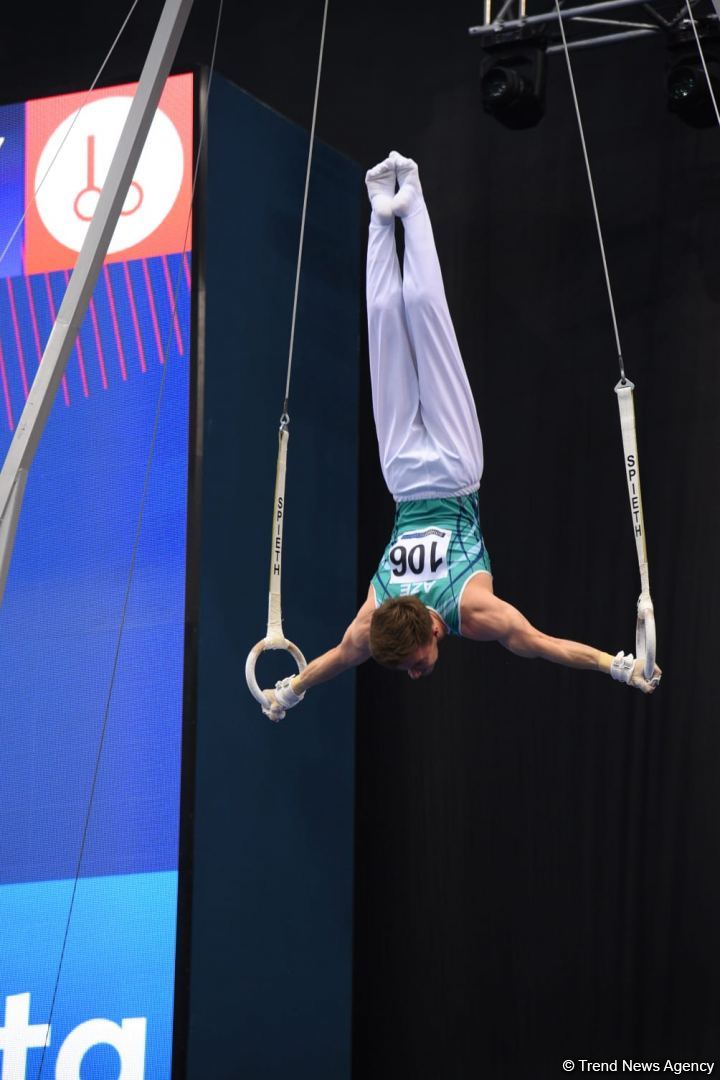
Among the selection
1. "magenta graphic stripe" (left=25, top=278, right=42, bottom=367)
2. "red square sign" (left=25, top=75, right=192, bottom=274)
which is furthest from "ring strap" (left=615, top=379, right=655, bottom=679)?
"magenta graphic stripe" (left=25, top=278, right=42, bottom=367)

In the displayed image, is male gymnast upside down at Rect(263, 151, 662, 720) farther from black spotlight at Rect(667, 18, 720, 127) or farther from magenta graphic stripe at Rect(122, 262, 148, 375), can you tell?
black spotlight at Rect(667, 18, 720, 127)

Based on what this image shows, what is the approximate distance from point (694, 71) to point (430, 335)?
1654 mm

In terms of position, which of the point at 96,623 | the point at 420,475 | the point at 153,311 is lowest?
the point at 420,475

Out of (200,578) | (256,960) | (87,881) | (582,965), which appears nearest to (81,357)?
(200,578)

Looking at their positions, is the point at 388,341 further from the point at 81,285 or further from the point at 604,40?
the point at 604,40

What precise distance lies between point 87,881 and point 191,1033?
63cm

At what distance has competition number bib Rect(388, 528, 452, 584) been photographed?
177 inches

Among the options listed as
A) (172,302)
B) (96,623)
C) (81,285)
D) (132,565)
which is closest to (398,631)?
(81,285)

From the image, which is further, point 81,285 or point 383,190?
point 383,190

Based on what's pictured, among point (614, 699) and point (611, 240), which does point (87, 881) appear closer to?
point (614, 699)

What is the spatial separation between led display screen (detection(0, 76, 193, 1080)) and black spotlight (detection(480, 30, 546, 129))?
112 centimetres

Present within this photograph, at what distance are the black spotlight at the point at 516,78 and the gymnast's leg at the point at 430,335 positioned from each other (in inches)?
47.3

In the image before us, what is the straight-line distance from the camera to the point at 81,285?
15.1 feet

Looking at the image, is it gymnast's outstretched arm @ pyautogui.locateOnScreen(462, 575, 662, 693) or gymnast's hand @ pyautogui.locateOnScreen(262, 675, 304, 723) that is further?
gymnast's hand @ pyautogui.locateOnScreen(262, 675, 304, 723)
